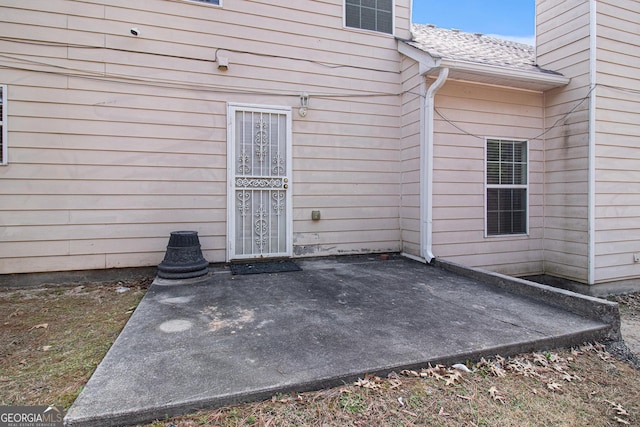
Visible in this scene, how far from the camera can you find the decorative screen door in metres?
4.53

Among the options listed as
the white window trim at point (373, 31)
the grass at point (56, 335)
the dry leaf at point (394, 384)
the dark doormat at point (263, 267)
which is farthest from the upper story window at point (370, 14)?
the dry leaf at point (394, 384)

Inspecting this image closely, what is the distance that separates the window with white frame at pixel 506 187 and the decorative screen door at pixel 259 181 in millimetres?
3125

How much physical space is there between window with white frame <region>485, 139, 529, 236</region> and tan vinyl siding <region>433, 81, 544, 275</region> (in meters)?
0.10

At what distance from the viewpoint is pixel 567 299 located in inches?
117

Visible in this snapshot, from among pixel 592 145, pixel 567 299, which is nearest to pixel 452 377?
pixel 567 299

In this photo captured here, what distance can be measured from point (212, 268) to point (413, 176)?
315 centimetres

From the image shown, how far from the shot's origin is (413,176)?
5.00m

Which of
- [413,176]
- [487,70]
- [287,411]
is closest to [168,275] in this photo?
[287,411]

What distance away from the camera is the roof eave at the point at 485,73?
4.42 meters

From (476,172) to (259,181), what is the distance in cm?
325

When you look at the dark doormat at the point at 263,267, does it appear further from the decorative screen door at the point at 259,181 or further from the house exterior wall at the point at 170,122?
the house exterior wall at the point at 170,122

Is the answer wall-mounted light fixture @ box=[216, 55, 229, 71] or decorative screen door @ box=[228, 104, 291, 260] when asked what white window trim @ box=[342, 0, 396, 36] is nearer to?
decorative screen door @ box=[228, 104, 291, 260]

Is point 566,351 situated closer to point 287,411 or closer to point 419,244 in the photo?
point 287,411

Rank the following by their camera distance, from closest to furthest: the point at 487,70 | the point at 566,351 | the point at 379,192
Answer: the point at 566,351 < the point at 487,70 < the point at 379,192
